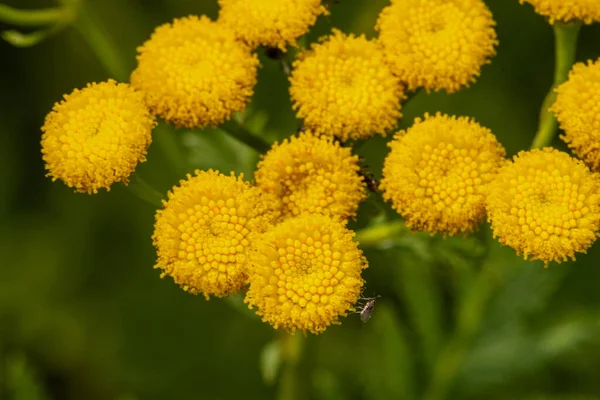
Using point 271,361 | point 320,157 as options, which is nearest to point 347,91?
point 320,157

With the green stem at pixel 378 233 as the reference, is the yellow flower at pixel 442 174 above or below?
above

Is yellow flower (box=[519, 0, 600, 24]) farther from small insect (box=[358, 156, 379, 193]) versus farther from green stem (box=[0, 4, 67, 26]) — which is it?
green stem (box=[0, 4, 67, 26])

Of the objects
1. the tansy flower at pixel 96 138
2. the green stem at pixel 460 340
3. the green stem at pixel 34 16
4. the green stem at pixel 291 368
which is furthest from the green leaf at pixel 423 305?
the green stem at pixel 34 16

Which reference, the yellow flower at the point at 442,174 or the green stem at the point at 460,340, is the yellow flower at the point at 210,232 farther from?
the green stem at the point at 460,340

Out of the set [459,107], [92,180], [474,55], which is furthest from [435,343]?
[92,180]

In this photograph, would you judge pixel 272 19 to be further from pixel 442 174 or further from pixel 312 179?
pixel 442 174

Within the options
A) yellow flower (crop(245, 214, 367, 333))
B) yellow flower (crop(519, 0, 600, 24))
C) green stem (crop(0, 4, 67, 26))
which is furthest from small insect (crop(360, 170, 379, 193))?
green stem (crop(0, 4, 67, 26))
